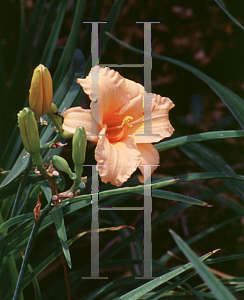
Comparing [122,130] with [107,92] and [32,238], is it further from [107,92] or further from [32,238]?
[32,238]

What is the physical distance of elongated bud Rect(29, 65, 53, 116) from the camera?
41cm

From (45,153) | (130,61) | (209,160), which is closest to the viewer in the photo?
(45,153)

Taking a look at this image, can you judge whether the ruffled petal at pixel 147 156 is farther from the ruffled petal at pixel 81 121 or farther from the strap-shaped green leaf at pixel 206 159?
the strap-shaped green leaf at pixel 206 159

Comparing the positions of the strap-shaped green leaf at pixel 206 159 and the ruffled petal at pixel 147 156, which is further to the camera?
the strap-shaped green leaf at pixel 206 159

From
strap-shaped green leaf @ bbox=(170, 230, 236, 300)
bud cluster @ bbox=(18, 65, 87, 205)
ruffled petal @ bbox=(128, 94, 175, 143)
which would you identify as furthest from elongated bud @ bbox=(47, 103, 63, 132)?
strap-shaped green leaf @ bbox=(170, 230, 236, 300)

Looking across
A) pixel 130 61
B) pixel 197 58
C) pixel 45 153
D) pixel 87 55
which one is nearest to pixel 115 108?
pixel 45 153

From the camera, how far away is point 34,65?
0.81 metres

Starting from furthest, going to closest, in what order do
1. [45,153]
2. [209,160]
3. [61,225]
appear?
[209,160], [45,153], [61,225]

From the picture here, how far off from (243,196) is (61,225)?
476 millimetres

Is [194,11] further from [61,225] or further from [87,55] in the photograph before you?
[61,225]

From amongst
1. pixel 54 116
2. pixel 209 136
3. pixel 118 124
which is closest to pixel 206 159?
pixel 209 136

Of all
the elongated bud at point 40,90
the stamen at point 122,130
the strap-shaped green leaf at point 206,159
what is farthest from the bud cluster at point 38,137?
the strap-shaped green leaf at point 206,159

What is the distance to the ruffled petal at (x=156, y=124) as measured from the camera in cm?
50

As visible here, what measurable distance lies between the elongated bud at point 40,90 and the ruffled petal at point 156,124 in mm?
170
